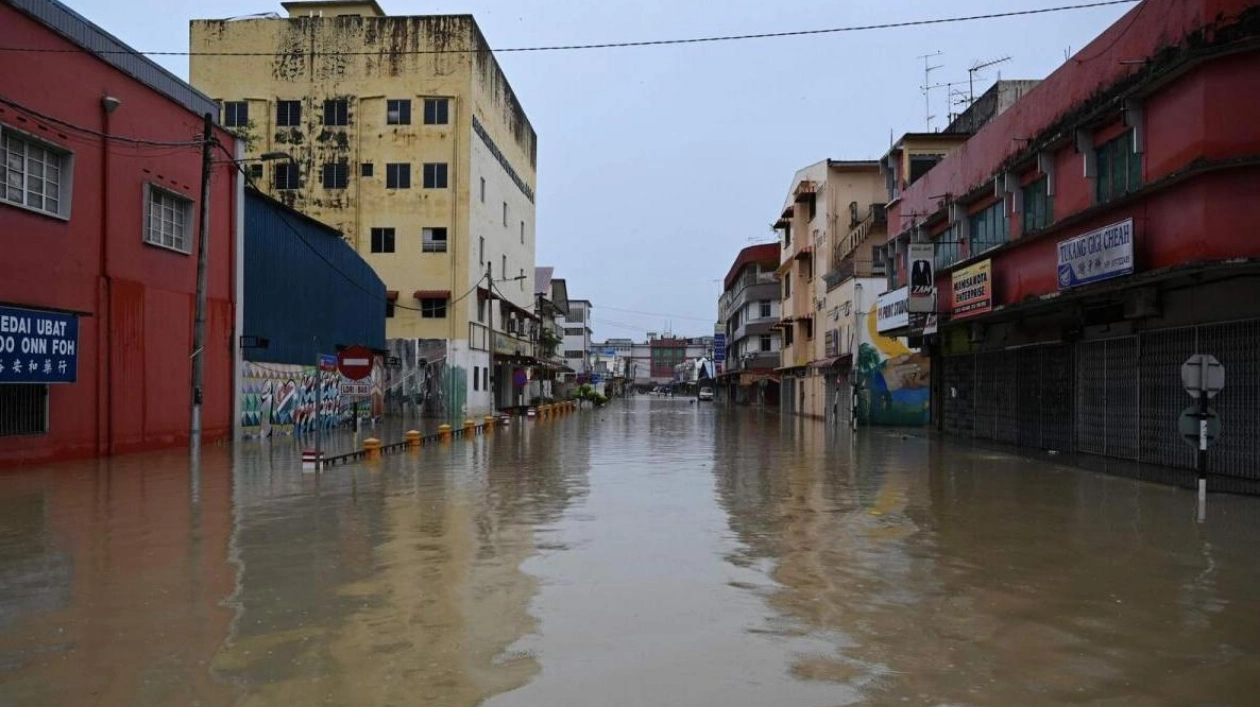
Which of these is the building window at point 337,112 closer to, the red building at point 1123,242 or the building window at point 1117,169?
the red building at point 1123,242

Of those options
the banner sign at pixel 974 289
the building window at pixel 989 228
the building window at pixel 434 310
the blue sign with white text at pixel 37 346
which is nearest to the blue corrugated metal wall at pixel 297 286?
the building window at pixel 434 310

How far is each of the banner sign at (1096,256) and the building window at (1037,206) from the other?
86.6 inches

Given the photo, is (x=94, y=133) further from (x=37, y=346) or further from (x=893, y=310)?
(x=893, y=310)

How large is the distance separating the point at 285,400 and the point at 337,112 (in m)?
23.9

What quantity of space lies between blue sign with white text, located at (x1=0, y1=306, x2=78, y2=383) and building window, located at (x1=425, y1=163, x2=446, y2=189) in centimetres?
3148

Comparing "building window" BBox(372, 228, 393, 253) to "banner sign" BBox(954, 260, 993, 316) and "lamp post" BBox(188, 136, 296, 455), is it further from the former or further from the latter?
"banner sign" BBox(954, 260, 993, 316)

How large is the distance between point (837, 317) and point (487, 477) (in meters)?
33.0

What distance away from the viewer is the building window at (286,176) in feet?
168

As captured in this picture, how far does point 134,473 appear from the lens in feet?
59.2

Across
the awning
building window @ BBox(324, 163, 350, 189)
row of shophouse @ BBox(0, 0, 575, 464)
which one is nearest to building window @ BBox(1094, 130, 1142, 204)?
row of shophouse @ BBox(0, 0, 575, 464)

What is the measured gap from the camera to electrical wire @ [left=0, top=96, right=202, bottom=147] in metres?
18.6

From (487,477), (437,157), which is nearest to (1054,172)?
(487,477)

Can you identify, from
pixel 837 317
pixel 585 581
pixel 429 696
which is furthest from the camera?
pixel 837 317

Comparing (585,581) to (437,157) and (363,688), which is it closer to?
(363,688)
